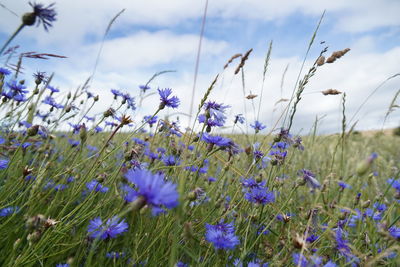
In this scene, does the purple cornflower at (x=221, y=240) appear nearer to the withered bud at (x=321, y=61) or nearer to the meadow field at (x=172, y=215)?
the meadow field at (x=172, y=215)

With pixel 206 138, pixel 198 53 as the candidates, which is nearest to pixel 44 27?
pixel 198 53

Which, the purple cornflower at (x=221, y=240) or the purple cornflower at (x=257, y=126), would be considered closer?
the purple cornflower at (x=221, y=240)

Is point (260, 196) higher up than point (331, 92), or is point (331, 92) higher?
point (331, 92)

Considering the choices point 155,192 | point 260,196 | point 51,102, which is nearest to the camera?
point 155,192

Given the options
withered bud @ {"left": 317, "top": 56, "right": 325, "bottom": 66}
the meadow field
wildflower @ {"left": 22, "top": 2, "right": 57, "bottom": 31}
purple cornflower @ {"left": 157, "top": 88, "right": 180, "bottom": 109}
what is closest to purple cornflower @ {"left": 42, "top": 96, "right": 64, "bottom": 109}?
the meadow field

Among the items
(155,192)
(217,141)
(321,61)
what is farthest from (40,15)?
(321,61)

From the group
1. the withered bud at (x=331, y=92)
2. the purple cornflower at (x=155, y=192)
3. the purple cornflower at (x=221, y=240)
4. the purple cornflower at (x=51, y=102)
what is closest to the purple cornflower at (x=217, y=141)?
the purple cornflower at (x=221, y=240)

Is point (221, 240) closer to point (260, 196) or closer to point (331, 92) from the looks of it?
point (260, 196)

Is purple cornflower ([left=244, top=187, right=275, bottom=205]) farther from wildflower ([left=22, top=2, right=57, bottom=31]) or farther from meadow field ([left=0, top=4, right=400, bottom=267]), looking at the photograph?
wildflower ([left=22, top=2, right=57, bottom=31])

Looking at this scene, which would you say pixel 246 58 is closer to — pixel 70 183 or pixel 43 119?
pixel 70 183

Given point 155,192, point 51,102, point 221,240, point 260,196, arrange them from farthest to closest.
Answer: point 51,102 < point 260,196 < point 221,240 < point 155,192

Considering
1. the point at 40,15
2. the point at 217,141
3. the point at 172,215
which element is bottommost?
the point at 172,215

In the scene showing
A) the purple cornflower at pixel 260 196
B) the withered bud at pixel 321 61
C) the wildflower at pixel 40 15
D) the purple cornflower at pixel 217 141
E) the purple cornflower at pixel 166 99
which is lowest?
the purple cornflower at pixel 260 196

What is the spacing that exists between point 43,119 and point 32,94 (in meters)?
0.94
